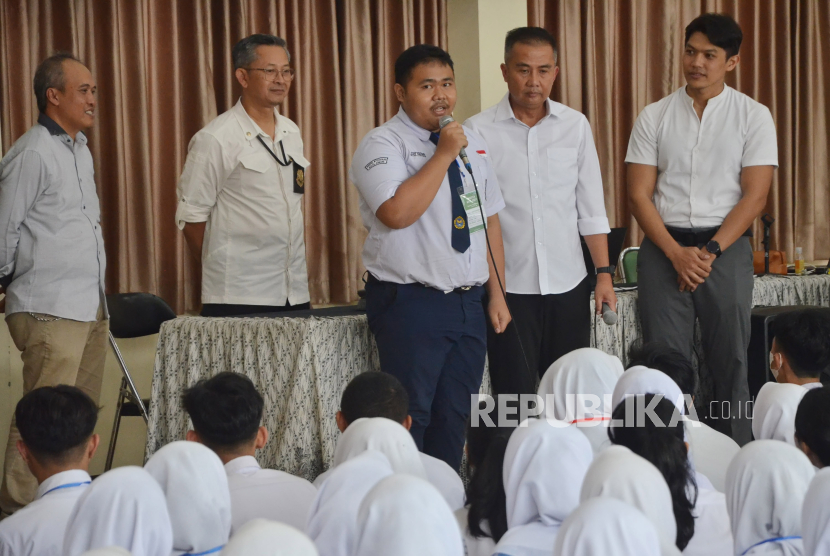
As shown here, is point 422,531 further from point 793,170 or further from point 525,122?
point 793,170

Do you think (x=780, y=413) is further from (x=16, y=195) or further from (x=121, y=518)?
(x=16, y=195)

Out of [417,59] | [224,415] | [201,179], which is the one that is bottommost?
[224,415]

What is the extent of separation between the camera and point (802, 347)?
269 centimetres

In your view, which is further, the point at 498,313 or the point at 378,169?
the point at 498,313

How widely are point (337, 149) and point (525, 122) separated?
1528 millimetres

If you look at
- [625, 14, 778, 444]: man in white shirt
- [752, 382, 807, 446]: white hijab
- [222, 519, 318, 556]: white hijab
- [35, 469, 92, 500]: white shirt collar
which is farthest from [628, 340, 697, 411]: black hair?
[222, 519, 318, 556]: white hijab

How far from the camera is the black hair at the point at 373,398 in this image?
2.24 meters

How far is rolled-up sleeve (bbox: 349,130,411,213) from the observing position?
2633 mm

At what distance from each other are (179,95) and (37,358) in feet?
5.25

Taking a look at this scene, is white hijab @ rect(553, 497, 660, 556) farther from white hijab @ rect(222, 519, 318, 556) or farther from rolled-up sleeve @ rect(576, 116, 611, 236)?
rolled-up sleeve @ rect(576, 116, 611, 236)

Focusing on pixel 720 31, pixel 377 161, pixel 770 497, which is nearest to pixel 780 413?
pixel 770 497

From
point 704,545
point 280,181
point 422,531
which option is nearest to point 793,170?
point 280,181

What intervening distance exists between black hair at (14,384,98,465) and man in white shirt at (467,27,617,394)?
5.00ft

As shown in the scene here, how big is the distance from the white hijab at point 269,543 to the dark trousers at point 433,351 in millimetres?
1593
